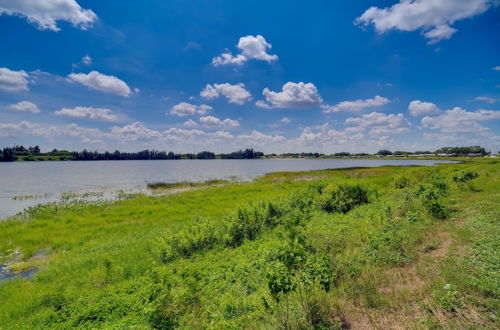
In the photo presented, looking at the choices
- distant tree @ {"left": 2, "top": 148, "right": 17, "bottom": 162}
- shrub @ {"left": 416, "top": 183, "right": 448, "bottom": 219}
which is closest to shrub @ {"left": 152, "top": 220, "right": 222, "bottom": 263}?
shrub @ {"left": 416, "top": 183, "right": 448, "bottom": 219}

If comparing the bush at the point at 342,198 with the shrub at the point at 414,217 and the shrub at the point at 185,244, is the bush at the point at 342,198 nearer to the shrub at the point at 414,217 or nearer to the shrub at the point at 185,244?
the shrub at the point at 414,217

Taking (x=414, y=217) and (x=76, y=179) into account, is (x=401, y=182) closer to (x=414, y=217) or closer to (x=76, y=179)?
(x=414, y=217)

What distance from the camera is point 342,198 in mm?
18047

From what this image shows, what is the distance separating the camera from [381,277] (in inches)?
240

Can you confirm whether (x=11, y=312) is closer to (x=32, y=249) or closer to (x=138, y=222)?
(x=32, y=249)

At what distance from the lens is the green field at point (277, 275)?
4895 millimetres

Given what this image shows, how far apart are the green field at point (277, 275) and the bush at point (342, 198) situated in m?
2.96

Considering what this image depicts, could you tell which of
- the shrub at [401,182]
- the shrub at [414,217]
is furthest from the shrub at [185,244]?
the shrub at [401,182]

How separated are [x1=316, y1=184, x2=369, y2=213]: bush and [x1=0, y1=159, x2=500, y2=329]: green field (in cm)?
296

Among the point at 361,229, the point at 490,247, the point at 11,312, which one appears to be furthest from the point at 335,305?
the point at 11,312

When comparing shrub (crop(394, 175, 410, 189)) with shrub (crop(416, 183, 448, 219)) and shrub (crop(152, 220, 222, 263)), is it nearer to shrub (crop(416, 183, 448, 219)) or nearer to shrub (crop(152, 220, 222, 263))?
shrub (crop(416, 183, 448, 219))

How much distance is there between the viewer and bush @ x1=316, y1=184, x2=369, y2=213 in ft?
57.6

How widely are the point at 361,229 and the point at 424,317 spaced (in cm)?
698

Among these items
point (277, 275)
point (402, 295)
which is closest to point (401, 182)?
point (402, 295)
